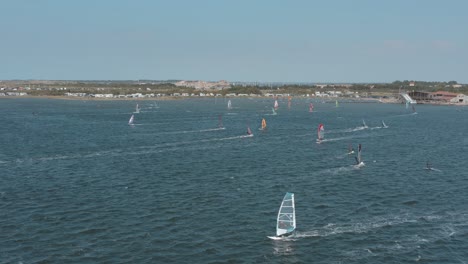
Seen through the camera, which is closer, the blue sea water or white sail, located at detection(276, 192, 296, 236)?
the blue sea water

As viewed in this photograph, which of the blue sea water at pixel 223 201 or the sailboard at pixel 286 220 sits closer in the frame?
the blue sea water at pixel 223 201

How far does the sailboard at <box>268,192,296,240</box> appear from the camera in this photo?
4309cm

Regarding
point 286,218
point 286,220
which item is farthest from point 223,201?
point 286,220

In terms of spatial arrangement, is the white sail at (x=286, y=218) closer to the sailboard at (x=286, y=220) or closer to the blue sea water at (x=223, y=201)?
the sailboard at (x=286, y=220)

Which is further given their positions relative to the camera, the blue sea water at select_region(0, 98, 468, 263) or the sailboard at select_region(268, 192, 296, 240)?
the sailboard at select_region(268, 192, 296, 240)

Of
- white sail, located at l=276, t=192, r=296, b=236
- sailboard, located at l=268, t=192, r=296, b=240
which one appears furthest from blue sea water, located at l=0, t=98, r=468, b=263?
white sail, located at l=276, t=192, r=296, b=236

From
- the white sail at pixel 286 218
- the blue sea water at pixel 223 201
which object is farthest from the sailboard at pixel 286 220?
the blue sea water at pixel 223 201

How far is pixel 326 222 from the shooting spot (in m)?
47.4

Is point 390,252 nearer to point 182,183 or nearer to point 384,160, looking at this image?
point 182,183

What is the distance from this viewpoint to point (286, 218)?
147 feet

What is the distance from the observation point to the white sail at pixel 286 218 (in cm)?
4316

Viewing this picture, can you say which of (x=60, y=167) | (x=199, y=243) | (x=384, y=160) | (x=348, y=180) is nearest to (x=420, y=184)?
(x=348, y=180)

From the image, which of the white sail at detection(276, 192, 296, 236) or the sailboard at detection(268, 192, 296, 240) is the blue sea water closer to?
the sailboard at detection(268, 192, 296, 240)

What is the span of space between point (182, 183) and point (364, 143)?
55.6 meters
